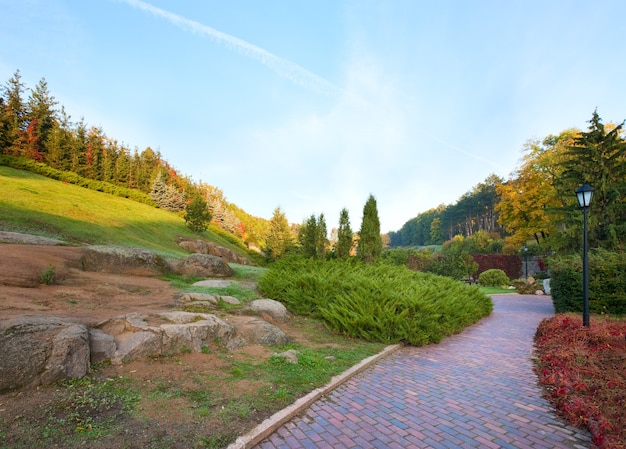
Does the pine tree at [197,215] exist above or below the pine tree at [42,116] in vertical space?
below

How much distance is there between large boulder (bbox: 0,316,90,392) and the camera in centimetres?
300

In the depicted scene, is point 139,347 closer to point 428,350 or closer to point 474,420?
point 474,420

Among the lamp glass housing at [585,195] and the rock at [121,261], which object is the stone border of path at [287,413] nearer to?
the lamp glass housing at [585,195]

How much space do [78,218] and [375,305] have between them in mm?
20915

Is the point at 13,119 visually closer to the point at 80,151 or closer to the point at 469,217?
the point at 80,151

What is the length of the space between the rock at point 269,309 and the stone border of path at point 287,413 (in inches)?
109

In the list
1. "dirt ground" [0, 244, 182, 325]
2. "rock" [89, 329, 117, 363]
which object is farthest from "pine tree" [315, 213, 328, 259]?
"rock" [89, 329, 117, 363]

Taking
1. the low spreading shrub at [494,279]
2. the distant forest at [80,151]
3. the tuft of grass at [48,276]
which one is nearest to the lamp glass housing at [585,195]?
the tuft of grass at [48,276]

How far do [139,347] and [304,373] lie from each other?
2.21m

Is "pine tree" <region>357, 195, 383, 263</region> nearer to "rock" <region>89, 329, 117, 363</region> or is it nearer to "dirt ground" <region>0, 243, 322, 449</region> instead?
"dirt ground" <region>0, 243, 322, 449</region>

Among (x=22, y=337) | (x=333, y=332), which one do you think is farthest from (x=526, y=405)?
(x=22, y=337)

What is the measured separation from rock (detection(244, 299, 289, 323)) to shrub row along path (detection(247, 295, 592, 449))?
2.74 m

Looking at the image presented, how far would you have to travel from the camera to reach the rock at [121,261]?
8758mm

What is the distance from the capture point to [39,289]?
603 centimetres
